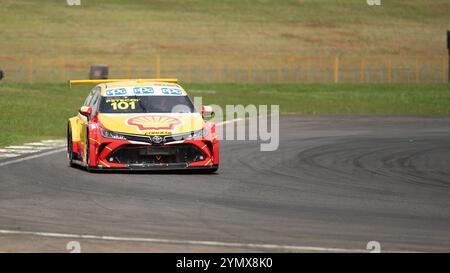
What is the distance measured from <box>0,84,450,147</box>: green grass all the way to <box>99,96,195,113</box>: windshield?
20.3 ft

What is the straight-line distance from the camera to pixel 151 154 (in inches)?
674

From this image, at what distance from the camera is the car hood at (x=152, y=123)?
17141mm

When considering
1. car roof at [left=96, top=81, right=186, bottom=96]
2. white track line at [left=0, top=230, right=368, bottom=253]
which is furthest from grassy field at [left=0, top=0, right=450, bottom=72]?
white track line at [left=0, top=230, right=368, bottom=253]

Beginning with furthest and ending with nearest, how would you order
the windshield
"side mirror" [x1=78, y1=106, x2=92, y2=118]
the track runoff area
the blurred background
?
the blurred background
the windshield
"side mirror" [x1=78, y1=106, x2=92, y2=118]
the track runoff area

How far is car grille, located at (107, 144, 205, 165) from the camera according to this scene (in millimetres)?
17109

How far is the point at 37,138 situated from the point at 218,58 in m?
46.0

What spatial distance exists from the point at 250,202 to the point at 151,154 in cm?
337

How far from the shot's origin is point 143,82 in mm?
19172

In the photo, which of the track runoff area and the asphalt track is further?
the asphalt track

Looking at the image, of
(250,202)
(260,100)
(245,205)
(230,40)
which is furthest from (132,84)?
(230,40)

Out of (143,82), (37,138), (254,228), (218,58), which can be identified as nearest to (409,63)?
(218,58)

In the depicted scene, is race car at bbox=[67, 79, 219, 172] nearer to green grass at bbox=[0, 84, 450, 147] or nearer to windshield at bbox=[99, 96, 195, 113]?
windshield at bbox=[99, 96, 195, 113]
